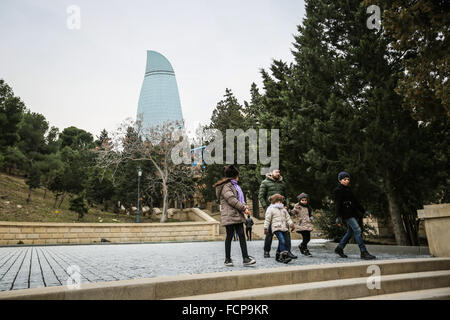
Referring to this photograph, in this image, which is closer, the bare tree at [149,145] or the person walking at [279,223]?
the person walking at [279,223]

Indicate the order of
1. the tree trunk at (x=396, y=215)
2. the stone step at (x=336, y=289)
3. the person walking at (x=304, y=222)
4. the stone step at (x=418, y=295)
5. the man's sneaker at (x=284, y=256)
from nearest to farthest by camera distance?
the stone step at (x=336, y=289) → the stone step at (x=418, y=295) → the man's sneaker at (x=284, y=256) → the person walking at (x=304, y=222) → the tree trunk at (x=396, y=215)

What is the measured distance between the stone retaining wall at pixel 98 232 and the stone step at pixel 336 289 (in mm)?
15138

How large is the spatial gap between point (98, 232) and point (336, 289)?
1595cm

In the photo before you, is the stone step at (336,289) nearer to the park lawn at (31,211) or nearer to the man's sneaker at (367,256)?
the man's sneaker at (367,256)

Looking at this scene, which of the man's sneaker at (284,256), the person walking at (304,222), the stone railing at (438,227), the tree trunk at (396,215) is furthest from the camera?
the tree trunk at (396,215)

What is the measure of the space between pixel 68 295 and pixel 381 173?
8092 millimetres

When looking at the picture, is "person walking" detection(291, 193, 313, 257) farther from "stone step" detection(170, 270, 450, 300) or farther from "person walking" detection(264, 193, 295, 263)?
"stone step" detection(170, 270, 450, 300)

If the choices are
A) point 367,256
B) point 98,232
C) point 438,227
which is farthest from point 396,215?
point 98,232

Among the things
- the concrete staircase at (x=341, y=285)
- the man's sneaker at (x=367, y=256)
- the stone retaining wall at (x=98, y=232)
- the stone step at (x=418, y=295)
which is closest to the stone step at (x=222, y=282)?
the concrete staircase at (x=341, y=285)

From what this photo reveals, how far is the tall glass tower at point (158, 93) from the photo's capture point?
105625mm

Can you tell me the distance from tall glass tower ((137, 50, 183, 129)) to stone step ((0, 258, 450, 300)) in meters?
103

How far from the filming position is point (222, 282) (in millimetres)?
3639

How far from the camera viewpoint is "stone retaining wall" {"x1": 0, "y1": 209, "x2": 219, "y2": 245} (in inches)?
589

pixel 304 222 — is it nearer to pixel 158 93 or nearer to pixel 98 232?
pixel 98 232
